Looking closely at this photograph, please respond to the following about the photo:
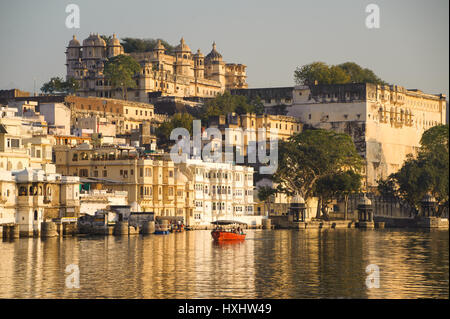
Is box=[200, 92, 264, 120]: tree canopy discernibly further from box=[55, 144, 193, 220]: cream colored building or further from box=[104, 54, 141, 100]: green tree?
box=[55, 144, 193, 220]: cream colored building

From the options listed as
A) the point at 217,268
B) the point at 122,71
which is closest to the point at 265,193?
the point at 122,71

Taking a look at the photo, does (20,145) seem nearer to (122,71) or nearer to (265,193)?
(265,193)

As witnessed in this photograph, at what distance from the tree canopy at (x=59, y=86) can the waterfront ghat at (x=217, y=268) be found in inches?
3384

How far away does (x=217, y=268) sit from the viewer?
68.6 meters

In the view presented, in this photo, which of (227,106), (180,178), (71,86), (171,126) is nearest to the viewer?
(180,178)

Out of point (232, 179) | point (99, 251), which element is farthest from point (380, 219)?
point (99, 251)

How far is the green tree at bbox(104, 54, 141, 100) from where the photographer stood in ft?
600

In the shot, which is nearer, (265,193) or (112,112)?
(265,193)

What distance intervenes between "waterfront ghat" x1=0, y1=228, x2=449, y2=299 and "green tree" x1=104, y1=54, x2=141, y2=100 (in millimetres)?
86459

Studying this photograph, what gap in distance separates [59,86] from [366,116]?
48.0 m

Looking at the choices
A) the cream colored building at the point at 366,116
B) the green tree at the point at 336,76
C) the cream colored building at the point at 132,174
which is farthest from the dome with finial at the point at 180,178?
the green tree at the point at 336,76

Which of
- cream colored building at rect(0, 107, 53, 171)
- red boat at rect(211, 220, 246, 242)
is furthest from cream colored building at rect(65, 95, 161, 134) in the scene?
red boat at rect(211, 220, 246, 242)

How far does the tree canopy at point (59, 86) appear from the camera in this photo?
181 metres
